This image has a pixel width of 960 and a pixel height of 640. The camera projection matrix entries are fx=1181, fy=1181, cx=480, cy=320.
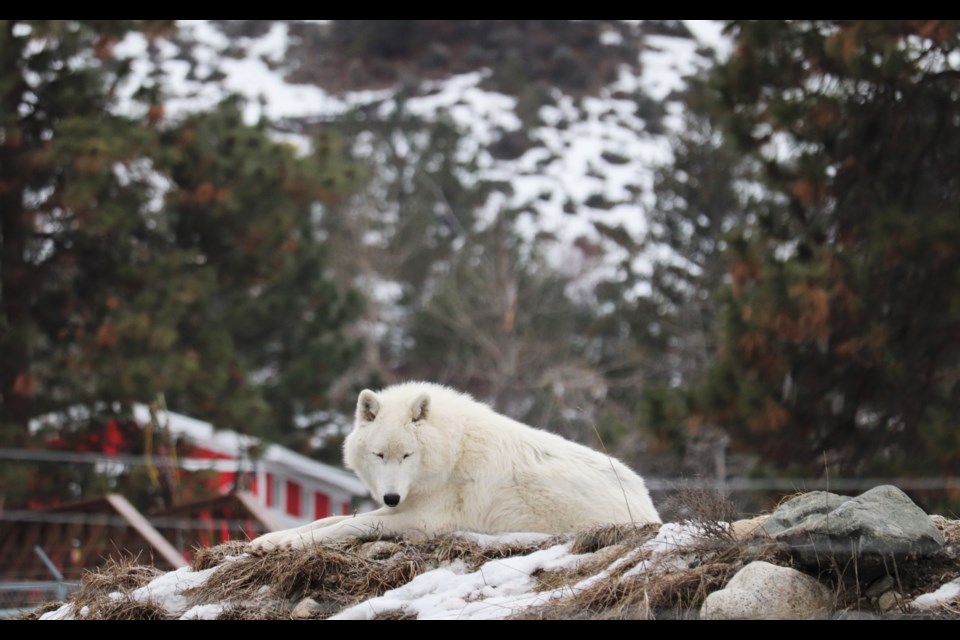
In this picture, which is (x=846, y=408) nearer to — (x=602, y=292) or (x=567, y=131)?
(x=602, y=292)

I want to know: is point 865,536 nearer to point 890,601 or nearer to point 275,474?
point 890,601

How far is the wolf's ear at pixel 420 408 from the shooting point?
6742 mm

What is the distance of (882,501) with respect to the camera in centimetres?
505

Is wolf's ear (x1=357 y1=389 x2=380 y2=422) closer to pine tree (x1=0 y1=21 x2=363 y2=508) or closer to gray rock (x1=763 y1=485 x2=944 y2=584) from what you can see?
gray rock (x1=763 y1=485 x2=944 y2=584)

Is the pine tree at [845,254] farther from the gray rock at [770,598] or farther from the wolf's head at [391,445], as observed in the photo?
the gray rock at [770,598]

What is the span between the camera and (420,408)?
22.2 ft

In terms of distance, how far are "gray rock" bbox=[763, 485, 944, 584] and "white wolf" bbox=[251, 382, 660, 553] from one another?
1.55 meters

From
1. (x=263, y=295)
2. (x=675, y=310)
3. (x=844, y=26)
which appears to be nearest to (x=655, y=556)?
(x=844, y=26)

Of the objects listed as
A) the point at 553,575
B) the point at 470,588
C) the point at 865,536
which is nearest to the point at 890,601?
the point at 865,536

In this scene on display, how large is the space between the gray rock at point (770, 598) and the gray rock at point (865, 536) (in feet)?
0.39

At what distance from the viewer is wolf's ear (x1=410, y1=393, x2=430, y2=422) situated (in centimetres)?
674

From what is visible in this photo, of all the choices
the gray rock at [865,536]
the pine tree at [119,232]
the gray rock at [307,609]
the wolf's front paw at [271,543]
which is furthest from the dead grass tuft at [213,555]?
the pine tree at [119,232]

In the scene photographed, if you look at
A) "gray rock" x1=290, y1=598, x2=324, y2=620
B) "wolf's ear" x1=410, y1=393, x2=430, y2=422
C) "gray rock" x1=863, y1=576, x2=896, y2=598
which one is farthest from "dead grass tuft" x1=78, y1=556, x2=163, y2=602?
"gray rock" x1=863, y1=576, x2=896, y2=598

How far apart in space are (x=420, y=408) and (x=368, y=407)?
308 millimetres
